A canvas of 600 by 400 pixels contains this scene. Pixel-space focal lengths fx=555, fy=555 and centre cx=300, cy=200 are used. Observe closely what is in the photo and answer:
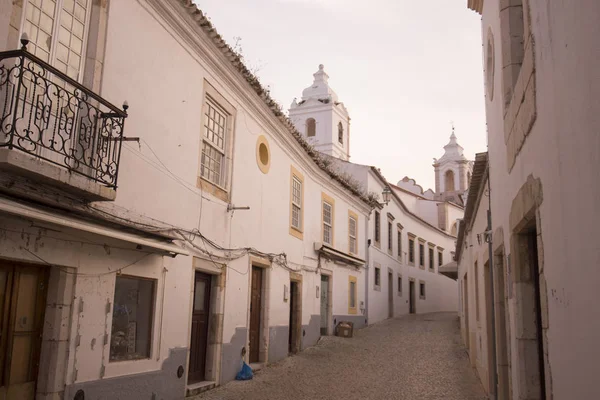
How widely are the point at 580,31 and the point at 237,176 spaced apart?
8.26 meters

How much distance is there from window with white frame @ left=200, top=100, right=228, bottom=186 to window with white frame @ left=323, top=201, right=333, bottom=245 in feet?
24.3

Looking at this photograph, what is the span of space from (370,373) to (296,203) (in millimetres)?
4773

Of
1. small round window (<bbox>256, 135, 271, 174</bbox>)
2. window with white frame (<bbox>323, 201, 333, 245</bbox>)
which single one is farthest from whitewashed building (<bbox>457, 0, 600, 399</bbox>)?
window with white frame (<bbox>323, 201, 333, 245</bbox>)

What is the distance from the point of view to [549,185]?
12.3 feet

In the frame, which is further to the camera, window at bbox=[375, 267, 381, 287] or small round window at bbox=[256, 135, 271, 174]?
window at bbox=[375, 267, 381, 287]

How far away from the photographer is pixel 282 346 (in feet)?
42.5

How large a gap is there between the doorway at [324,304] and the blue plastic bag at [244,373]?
22.3 feet

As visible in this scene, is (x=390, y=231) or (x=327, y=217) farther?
(x=390, y=231)

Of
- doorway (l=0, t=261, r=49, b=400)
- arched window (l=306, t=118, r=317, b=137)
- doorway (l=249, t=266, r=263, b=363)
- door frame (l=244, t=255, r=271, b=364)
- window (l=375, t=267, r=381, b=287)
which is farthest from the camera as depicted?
arched window (l=306, t=118, r=317, b=137)

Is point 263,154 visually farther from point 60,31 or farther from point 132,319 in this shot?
point 60,31

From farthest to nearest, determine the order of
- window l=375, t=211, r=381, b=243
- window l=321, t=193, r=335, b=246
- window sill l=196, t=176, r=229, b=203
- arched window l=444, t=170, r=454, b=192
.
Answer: arched window l=444, t=170, r=454, b=192
window l=375, t=211, r=381, b=243
window l=321, t=193, r=335, b=246
window sill l=196, t=176, r=229, b=203

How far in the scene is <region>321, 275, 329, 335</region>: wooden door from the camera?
1711 cm

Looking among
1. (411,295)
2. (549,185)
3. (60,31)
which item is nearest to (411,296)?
(411,295)

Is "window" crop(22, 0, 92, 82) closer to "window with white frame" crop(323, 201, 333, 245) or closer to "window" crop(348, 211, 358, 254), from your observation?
"window with white frame" crop(323, 201, 333, 245)
